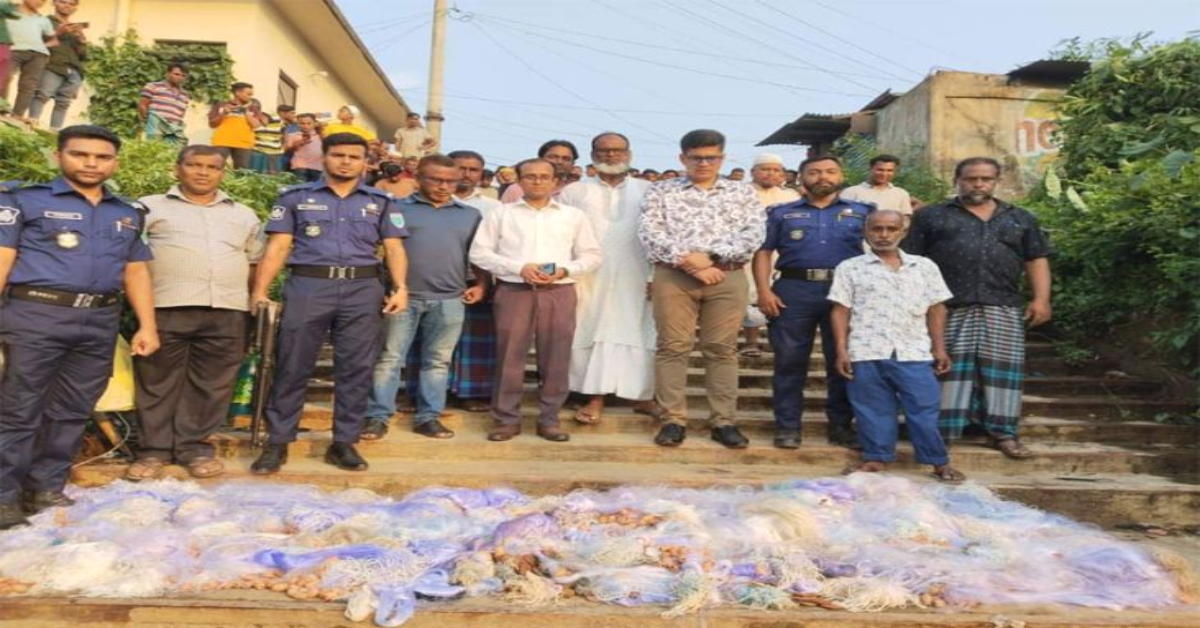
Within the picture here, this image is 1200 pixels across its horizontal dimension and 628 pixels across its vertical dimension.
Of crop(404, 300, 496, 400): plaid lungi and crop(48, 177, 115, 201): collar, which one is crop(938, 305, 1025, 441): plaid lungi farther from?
crop(48, 177, 115, 201): collar

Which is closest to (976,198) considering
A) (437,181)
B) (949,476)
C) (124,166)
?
(949,476)

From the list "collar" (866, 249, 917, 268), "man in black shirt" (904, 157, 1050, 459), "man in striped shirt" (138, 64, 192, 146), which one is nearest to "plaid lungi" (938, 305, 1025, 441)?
"man in black shirt" (904, 157, 1050, 459)

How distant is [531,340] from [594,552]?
2.00 meters

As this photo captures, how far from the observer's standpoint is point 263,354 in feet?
15.2

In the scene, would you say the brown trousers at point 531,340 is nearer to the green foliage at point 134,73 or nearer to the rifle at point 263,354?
the rifle at point 263,354

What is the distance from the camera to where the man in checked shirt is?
16.2ft

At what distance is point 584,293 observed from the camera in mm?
5461

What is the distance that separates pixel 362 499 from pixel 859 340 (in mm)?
2889

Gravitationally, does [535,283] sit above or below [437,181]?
below

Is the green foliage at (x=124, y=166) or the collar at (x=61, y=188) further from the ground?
the green foliage at (x=124, y=166)

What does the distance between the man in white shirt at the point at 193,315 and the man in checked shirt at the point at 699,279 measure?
243cm

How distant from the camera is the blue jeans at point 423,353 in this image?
4922 mm

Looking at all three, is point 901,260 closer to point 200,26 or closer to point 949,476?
point 949,476

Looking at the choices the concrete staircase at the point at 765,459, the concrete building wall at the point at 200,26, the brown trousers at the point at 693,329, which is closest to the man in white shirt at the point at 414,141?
the concrete building wall at the point at 200,26
